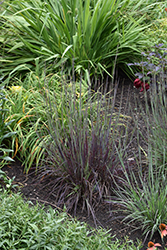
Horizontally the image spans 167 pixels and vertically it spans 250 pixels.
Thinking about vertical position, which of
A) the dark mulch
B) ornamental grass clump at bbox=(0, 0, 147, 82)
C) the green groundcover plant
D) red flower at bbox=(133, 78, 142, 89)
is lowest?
the dark mulch

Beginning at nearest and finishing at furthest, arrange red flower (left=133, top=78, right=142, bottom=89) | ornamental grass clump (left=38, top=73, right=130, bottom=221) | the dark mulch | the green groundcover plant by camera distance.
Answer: the green groundcover plant → the dark mulch → ornamental grass clump (left=38, top=73, right=130, bottom=221) → red flower (left=133, top=78, right=142, bottom=89)

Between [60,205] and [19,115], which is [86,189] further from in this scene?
[19,115]

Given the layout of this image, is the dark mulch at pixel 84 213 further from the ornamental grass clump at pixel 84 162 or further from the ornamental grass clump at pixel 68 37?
the ornamental grass clump at pixel 68 37

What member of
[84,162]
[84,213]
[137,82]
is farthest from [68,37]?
[84,213]

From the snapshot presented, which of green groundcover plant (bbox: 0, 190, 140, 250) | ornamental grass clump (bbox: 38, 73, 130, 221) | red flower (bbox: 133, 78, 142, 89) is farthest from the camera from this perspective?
red flower (bbox: 133, 78, 142, 89)

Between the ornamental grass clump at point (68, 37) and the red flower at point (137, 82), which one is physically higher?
the ornamental grass clump at point (68, 37)

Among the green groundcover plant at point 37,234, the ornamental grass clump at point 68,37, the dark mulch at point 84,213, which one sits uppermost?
the ornamental grass clump at point 68,37

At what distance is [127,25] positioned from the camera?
5000 mm

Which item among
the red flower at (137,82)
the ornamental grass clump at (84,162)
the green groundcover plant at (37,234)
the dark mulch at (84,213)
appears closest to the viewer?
the green groundcover plant at (37,234)

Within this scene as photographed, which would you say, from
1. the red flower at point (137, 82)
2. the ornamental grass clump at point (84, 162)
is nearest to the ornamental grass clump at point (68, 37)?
the red flower at point (137, 82)

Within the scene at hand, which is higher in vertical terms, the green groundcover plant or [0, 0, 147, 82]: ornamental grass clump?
[0, 0, 147, 82]: ornamental grass clump

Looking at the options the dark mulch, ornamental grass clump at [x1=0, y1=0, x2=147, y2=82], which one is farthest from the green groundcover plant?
ornamental grass clump at [x1=0, y1=0, x2=147, y2=82]

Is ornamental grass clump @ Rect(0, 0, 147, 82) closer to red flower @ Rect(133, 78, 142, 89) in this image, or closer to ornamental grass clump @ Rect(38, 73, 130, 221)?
red flower @ Rect(133, 78, 142, 89)

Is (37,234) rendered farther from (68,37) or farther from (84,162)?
(68,37)
